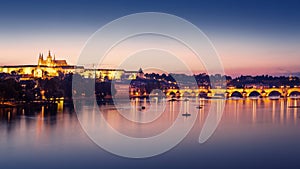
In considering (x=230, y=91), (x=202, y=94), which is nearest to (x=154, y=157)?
(x=230, y=91)

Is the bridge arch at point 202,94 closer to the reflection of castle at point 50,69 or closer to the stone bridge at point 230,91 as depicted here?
the stone bridge at point 230,91

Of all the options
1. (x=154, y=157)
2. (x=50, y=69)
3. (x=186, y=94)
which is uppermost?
(x=50, y=69)

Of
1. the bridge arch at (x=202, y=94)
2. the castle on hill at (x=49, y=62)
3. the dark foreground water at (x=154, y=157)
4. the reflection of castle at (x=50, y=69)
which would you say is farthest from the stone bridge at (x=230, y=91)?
the dark foreground water at (x=154, y=157)

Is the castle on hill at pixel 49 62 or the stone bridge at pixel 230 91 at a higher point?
the castle on hill at pixel 49 62

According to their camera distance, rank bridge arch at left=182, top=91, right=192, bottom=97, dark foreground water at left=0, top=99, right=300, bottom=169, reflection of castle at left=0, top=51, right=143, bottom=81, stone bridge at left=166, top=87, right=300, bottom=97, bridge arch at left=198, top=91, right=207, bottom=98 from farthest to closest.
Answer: reflection of castle at left=0, top=51, right=143, bottom=81
bridge arch at left=198, top=91, right=207, bottom=98
bridge arch at left=182, top=91, right=192, bottom=97
stone bridge at left=166, top=87, right=300, bottom=97
dark foreground water at left=0, top=99, right=300, bottom=169

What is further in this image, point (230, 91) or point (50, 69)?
point (50, 69)

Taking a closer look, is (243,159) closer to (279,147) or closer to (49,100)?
(279,147)

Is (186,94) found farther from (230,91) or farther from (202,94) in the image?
(230,91)

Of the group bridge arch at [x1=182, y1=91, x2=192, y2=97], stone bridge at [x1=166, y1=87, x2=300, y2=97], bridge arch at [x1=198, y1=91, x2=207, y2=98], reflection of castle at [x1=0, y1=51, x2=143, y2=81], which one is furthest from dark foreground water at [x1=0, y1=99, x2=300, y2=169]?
reflection of castle at [x1=0, y1=51, x2=143, y2=81]

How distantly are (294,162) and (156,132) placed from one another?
3470mm

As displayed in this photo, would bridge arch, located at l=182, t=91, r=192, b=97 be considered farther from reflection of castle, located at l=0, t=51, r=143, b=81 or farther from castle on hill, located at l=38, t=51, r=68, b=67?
castle on hill, located at l=38, t=51, r=68, b=67

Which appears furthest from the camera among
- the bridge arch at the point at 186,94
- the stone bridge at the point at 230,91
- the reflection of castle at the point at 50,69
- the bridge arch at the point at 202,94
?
the reflection of castle at the point at 50,69

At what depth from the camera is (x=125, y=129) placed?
9.12 meters

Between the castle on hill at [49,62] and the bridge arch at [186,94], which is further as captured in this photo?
the castle on hill at [49,62]
